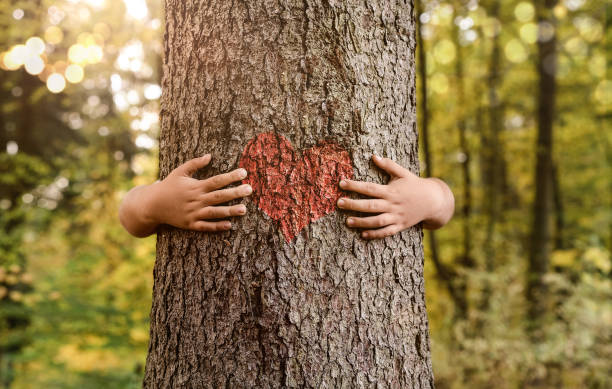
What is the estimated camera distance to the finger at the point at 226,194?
1.33 metres

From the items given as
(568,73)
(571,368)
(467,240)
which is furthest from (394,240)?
(568,73)

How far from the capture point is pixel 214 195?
4.44 feet

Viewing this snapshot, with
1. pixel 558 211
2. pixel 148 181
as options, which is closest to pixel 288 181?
pixel 148 181

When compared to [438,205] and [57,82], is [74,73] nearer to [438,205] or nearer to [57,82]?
[57,82]

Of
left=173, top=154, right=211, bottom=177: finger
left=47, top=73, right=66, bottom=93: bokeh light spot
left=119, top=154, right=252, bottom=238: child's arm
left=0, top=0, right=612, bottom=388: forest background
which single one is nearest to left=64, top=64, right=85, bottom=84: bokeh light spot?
left=0, top=0, right=612, bottom=388: forest background

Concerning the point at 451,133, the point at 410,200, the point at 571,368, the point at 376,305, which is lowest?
the point at 571,368

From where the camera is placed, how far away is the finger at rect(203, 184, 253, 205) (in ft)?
4.36

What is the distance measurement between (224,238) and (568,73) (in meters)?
12.4

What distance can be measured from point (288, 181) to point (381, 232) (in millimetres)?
345

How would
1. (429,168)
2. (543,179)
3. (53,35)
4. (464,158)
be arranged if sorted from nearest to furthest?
(429,168) → (53,35) → (543,179) → (464,158)

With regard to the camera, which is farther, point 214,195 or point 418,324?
point 418,324

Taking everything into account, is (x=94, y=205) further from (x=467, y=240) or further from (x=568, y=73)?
(x=568, y=73)

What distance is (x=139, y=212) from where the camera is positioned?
154 cm

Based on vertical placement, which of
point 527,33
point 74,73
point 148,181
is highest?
point 527,33
